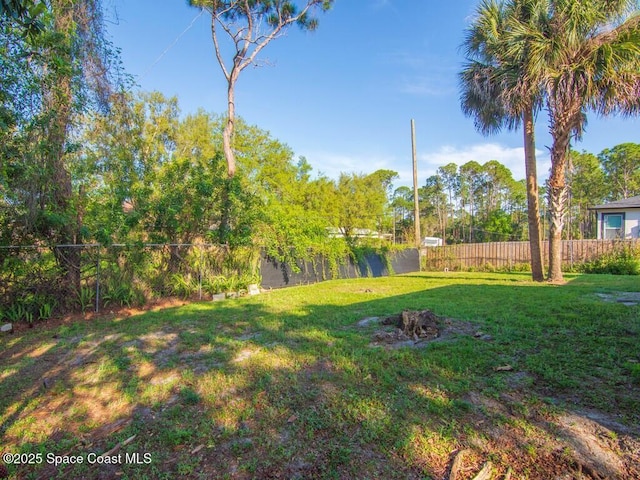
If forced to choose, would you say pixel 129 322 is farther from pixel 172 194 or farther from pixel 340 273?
pixel 340 273

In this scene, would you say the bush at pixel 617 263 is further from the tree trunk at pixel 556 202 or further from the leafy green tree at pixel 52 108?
the leafy green tree at pixel 52 108

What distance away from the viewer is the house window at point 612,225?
17780 mm

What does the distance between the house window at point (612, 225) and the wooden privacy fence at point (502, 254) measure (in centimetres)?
624

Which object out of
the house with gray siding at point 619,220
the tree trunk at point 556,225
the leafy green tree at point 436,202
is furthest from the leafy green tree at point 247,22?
the leafy green tree at point 436,202

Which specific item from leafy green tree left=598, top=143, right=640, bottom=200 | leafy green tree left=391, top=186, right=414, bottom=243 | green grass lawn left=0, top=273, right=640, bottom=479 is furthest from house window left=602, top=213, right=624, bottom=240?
leafy green tree left=391, top=186, right=414, bottom=243

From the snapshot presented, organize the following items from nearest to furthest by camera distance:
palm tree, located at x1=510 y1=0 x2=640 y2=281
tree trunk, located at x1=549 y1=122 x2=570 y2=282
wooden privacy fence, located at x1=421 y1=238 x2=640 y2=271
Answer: palm tree, located at x1=510 y1=0 x2=640 y2=281 → tree trunk, located at x1=549 y1=122 x2=570 y2=282 → wooden privacy fence, located at x1=421 y1=238 x2=640 y2=271

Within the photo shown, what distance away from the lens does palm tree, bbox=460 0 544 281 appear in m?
8.64

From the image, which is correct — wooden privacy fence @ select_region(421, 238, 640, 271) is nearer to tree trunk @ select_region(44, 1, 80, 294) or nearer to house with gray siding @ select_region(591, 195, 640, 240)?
house with gray siding @ select_region(591, 195, 640, 240)

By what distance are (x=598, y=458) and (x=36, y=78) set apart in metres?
6.61

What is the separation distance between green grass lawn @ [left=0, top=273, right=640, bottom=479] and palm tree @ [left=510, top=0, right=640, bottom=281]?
19.9 feet

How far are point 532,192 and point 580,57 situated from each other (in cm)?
341

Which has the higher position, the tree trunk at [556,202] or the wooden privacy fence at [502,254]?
the tree trunk at [556,202]

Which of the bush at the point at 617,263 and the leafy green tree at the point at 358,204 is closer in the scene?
the bush at the point at 617,263

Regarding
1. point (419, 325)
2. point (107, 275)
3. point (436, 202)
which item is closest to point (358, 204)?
point (107, 275)
